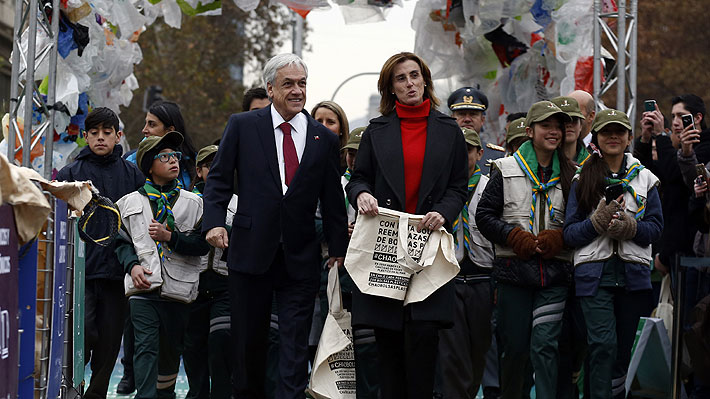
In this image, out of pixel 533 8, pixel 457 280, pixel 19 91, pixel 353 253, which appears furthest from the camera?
pixel 533 8

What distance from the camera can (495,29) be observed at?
527 inches

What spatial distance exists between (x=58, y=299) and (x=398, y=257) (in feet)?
A: 6.11

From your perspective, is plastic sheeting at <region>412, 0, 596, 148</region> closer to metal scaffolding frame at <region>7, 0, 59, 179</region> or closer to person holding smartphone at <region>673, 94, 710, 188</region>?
person holding smartphone at <region>673, 94, 710, 188</region>

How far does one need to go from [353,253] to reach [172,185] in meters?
2.15

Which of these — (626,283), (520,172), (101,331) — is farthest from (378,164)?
(101,331)

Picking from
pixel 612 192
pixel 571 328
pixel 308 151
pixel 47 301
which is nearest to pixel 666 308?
pixel 571 328

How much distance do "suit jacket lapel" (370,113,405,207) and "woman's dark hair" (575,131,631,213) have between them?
1447 mm

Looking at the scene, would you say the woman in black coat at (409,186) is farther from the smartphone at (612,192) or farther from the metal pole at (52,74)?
the metal pole at (52,74)

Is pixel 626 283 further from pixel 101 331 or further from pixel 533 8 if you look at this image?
pixel 533 8

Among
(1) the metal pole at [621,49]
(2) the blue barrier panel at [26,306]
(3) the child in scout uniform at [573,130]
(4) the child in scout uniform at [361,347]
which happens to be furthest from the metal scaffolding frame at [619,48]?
(2) the blue barrier panel at [26,306]

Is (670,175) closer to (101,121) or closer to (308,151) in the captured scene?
(308,151)

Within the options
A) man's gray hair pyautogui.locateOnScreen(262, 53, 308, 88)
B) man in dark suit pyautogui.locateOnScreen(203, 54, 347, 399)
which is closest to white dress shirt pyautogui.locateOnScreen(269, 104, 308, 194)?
man in dark suit pyautogui.locateOnScreen(203, 54, 347, 399)

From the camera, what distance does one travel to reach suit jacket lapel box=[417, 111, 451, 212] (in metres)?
6.39

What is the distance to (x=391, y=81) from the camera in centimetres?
664
